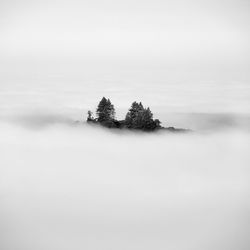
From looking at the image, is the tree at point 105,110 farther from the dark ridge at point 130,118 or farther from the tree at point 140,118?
the tree at point 140,118

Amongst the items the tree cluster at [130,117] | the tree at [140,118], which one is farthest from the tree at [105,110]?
the tree at [140,118]

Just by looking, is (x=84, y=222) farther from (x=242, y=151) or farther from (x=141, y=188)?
(x=242, y=151)

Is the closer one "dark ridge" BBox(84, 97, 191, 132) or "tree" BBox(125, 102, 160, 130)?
"tree" BBox(125, 102, 160, 130)

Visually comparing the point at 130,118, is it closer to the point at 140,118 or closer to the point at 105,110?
the point at 140,118

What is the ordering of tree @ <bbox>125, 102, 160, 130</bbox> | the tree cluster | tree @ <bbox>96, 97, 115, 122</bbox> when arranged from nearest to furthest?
tree @ <bbox>125, 102, 160, 130</bbox> < the tree cluster < tree @ <bbox>96, 97, 115, 122</bbox>

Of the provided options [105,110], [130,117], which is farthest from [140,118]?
[105,110]

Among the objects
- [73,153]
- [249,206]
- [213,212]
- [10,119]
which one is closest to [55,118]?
[73,153]

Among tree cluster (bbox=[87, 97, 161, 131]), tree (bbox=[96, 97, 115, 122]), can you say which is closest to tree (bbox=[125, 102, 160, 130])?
tree cluster (bbox=[87, 97, 161, 131])

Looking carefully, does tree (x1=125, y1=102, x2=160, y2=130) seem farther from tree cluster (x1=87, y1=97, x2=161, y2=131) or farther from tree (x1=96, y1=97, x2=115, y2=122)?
tree (x1=96, y1=97, x2=115, y2=122)
